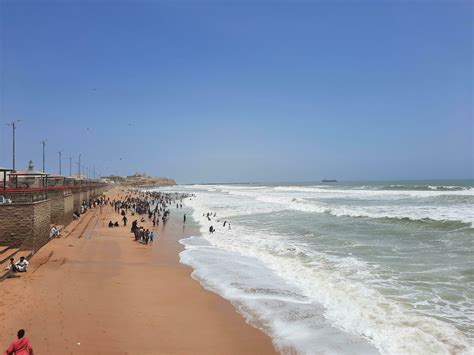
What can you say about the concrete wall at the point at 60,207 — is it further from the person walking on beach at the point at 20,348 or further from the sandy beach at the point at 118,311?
the person walking on beach at the point at 20,348

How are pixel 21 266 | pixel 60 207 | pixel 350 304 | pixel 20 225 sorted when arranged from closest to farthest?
pixel 350 304
pixel 21 266
pixel 20 225
pixel 60 207

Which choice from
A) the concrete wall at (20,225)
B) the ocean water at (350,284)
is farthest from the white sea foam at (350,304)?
the concrete wall at (20,225)

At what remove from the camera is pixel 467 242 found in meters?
20.3

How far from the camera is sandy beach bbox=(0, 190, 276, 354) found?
27.2ft

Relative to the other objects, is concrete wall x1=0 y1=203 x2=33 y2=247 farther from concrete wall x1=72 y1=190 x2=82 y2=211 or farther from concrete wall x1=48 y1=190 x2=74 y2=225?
concrete wall x1=72 y1=190 x2=82 y2=211

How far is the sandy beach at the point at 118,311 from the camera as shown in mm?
8297

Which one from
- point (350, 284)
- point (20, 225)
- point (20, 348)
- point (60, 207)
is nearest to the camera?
point (20, 348)

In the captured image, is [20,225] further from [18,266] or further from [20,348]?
[20,348]

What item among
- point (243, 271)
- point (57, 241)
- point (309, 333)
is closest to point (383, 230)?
point (243, 271)

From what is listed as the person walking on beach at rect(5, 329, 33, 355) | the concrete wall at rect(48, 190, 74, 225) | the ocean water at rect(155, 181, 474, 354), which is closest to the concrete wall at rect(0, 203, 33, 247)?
the ocean water at rect(155, 181, 474, 354)

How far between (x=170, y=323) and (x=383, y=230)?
1948 cm

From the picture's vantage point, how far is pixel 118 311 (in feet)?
33.6

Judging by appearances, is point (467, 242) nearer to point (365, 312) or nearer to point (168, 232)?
point (365, 312)

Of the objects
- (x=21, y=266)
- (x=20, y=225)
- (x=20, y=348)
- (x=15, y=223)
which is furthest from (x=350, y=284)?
(x=15, y=223)
